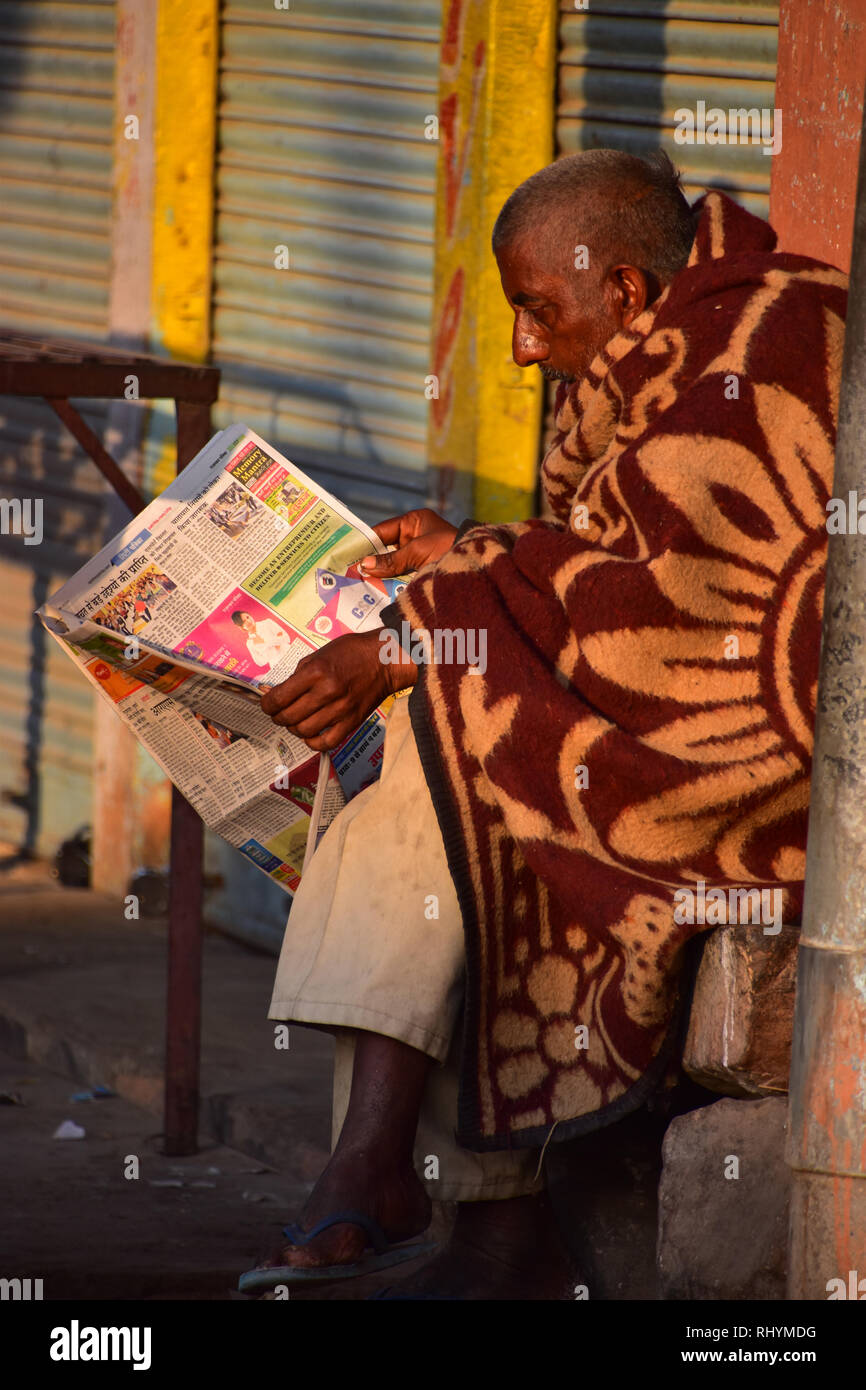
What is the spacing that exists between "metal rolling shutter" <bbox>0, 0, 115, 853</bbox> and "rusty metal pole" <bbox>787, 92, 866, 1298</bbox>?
408cm

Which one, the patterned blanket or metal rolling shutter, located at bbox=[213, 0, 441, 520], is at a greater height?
metal rolling shutter, located at bbox=[213, 0, 441, 520]

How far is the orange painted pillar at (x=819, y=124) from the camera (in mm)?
3400

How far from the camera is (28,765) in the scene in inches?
253

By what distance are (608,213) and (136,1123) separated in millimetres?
2235

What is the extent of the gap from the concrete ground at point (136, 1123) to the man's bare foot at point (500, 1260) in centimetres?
44

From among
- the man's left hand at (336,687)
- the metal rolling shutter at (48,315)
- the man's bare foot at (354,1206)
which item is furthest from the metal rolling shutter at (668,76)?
the man's bare foot at (354,1206)

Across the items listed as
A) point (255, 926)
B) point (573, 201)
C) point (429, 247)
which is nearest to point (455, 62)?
point (429, 247)

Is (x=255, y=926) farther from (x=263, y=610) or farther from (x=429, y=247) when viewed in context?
(x=263, y=610)

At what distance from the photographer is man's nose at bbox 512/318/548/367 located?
9.70 ft

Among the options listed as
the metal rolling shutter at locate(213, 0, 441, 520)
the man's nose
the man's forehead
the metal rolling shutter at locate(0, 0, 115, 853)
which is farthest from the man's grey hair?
the metal rolling shutter at locate(0, 0, 115, 853)

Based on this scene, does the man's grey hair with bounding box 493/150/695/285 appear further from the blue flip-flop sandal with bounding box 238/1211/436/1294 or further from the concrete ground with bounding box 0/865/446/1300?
the concrete ground with bounding box 0/865/446/1300

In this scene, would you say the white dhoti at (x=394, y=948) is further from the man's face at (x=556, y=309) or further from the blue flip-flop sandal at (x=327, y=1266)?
the man's face at (x=556, y=309)

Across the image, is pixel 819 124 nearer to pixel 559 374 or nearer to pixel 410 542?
pixel 559 374

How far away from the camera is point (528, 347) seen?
9.72 feet
